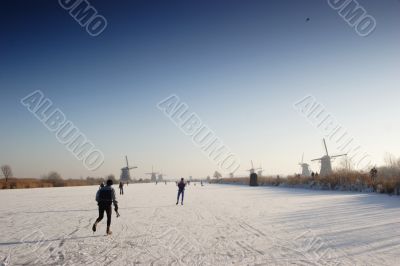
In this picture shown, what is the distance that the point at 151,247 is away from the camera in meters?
7.47

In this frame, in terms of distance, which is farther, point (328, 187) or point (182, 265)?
point (328, 187)

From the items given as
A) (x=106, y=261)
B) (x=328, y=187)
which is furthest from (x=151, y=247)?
(x=328, y=187)

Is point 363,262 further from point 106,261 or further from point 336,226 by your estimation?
point 106,261

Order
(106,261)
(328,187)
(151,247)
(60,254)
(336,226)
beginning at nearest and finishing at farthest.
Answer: (106,261)
(60,254)
(151,247)
(336,226)
(328,187)

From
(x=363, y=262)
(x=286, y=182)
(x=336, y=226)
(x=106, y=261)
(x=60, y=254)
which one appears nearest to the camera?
(x=363, y=262)

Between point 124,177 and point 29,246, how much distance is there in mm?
111029

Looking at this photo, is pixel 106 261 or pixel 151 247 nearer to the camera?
pixel 106 261

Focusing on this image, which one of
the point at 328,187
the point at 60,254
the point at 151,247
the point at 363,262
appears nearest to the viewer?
the point at 363,262

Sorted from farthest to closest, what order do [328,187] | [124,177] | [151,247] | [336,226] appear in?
1. [124,177]
2. [328,187]
3. [336,226]
4. [151,247]

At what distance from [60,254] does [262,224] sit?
636cm

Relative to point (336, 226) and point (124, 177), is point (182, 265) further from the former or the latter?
point (124, 177)

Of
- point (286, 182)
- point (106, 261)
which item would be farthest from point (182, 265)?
point (286, 182)

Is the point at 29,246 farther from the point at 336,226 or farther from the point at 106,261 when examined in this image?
the point at 336,226

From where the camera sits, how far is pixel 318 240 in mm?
7727
